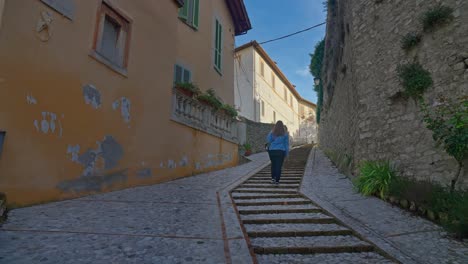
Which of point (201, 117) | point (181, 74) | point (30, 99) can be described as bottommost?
point (30, 99)

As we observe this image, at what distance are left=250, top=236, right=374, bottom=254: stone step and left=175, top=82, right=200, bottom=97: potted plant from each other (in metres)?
4.97

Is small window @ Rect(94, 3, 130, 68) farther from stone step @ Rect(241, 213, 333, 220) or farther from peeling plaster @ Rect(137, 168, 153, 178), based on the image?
stone step @ Rect(241, 213, 333, 220)

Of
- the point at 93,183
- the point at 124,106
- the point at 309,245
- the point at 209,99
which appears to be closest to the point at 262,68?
the point at 209,99

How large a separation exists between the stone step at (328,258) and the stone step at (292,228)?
608mm

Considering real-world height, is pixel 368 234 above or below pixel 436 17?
below

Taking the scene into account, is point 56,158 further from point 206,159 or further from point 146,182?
point 206,159

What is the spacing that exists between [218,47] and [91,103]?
822cm

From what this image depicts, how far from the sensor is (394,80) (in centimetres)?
562

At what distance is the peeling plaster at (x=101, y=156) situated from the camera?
174 inches

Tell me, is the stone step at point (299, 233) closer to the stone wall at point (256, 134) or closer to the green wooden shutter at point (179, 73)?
the green wooden shutter at point (179, 73)

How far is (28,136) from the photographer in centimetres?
361

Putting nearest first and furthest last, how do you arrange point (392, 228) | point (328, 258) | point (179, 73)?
point (328, 258), point (392, 228), point (179, 73)

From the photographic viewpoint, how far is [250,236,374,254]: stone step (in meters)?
2.80

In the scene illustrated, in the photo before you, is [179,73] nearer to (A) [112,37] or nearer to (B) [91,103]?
(A) [112,37]
